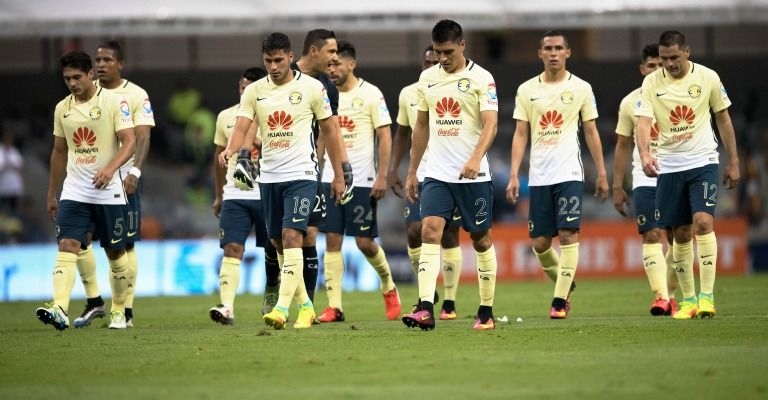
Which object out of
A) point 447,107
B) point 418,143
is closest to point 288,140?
point 418,143

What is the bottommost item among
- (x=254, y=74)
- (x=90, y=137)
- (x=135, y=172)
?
(x=135, y=172)

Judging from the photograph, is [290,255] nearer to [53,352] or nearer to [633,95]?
[53,352]

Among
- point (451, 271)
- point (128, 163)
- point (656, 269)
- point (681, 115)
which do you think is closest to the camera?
point (681, 115)

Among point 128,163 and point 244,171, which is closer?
point 244,171

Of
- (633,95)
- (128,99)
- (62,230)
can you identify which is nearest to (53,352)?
(62,230)

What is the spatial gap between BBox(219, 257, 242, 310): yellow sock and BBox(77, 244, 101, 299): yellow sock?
1.55 metres

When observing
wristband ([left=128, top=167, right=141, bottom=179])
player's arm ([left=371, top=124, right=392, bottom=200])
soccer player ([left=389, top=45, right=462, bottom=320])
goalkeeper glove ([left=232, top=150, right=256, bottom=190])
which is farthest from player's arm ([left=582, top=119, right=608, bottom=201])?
wristband ([left=128, top=167, right=141, bottom=179])

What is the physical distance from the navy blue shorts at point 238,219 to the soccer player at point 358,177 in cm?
76

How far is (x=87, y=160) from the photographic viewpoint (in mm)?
14117

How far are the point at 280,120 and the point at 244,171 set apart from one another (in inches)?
26.4

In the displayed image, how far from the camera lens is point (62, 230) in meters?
14.0

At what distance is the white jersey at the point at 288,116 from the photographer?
42.4ft

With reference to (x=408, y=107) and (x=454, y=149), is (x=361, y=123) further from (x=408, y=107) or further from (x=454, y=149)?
(x=454, y=149)

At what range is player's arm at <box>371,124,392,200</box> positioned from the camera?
14.7 metres
